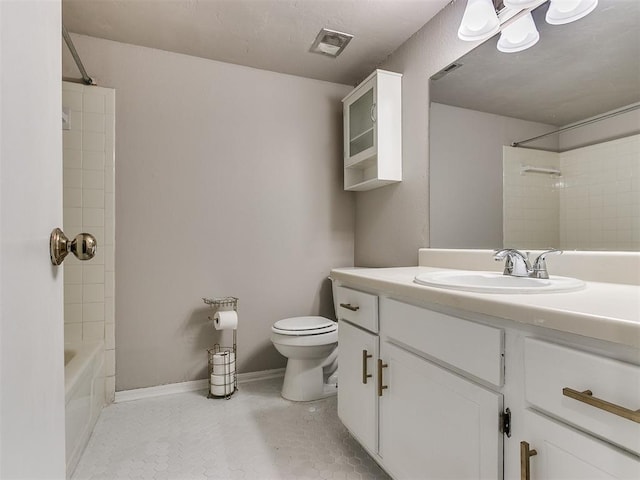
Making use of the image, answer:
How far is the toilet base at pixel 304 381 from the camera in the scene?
2.07 m

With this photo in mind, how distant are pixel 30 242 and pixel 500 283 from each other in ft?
4.22

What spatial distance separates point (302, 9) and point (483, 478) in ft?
6.77

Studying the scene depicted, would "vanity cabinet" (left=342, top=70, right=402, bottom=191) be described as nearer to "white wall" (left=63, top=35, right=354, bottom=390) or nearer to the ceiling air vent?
the ceiling air vent

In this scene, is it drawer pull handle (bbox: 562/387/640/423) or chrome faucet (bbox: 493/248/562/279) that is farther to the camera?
chrome faucet (bbox: 493/248/562/279)

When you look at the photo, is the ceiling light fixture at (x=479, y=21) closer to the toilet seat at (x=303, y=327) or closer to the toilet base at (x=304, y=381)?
the toilet seat at (x=303, y=327)

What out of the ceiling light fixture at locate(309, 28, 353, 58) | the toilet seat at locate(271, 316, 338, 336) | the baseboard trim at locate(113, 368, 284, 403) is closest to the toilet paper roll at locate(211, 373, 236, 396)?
the baseboard trim at locate(113, 368, 284, 403)

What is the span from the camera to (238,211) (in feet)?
7.75

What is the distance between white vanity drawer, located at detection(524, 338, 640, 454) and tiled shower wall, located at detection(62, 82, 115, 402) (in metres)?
2.13

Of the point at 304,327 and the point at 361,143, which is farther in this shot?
the point at 361,143

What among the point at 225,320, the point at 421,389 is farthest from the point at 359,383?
the point at 225,320

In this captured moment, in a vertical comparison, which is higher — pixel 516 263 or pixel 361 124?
pixel 361 124

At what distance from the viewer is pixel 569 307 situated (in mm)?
687

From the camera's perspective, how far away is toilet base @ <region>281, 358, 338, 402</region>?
6.80 ft

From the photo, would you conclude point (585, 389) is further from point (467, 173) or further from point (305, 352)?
point (305, 352)
